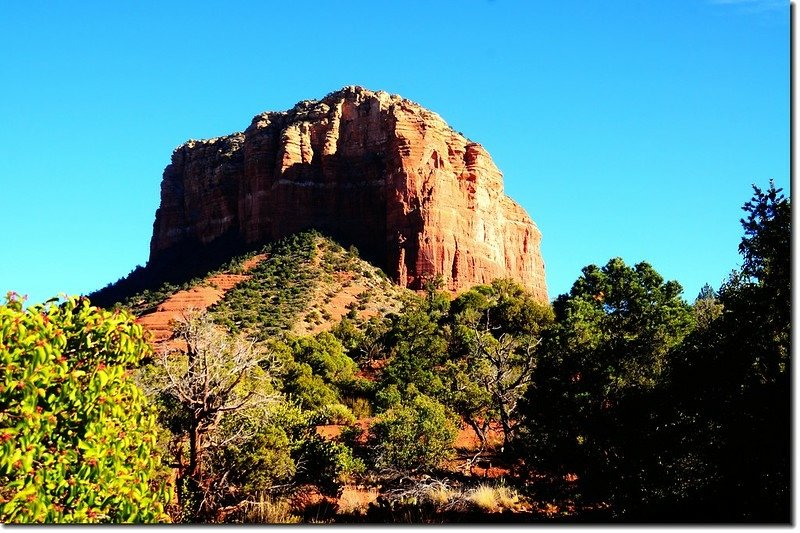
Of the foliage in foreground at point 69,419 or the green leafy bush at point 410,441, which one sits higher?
the foliage in foreground at point 69,419

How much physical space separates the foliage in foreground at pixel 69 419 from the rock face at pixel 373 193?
6938 cm

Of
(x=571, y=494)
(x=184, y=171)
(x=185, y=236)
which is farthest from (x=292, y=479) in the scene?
(x=184, y=171)

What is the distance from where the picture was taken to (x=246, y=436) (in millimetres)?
16219

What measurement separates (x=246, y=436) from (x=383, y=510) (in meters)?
3.97

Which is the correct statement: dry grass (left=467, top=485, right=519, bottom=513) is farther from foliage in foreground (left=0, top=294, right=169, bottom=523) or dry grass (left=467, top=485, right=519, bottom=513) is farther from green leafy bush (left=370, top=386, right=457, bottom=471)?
foliage in foreground (left=0, top=294, right=169, bottom=523)

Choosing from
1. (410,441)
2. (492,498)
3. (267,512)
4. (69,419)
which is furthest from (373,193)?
(69,419)

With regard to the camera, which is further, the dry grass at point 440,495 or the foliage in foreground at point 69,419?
the dry grass at point 440,495

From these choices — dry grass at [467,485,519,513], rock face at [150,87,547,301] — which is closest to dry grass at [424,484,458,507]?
dry grass at [467,485,519,513]

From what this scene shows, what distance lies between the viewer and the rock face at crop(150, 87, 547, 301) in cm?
8100

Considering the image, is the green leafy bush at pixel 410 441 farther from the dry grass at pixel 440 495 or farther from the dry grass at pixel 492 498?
the dry grass at pixel 492 498

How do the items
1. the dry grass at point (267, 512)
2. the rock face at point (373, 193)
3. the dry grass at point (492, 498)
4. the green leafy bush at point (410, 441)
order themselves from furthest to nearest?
the rock face at point (373, 193), the green leafy bush at point (410, 441), the dry grass at point (492, 498), the dry grass at point (267, 512)

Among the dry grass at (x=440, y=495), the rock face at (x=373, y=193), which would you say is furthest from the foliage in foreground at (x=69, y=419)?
the rock face at (x=373, y=193)

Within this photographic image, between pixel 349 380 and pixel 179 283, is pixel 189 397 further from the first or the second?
pixel 179 283

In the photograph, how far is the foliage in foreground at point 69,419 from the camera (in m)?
7.42
